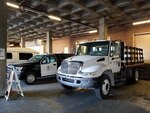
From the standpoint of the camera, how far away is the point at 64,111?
4.76 metres

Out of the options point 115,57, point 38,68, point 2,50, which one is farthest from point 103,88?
point 38,68

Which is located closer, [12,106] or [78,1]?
[12,106]

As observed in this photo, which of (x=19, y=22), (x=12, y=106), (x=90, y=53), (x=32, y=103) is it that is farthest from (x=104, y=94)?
(x=19, y=22)

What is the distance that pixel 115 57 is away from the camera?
7.10 meters

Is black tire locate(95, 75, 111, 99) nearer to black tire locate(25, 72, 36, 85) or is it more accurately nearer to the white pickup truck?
the white pickup truck

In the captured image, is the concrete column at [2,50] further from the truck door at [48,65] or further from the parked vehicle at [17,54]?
the parked vehicle at [17,54]

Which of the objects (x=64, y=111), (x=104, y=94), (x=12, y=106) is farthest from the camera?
(x=104, y=94)

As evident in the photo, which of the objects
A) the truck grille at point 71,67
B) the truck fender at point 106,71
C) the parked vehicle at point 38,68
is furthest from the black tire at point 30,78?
the truck fender at point 106,71

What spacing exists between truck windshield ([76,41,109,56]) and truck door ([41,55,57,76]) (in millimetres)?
2675

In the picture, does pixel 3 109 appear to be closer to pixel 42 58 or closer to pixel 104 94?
pixel 104 94

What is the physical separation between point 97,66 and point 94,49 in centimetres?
130

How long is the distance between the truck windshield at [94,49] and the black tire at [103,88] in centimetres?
107

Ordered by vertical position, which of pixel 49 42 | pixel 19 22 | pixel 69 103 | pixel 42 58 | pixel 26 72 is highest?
pixel 19 22

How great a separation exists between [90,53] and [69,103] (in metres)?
2.52
